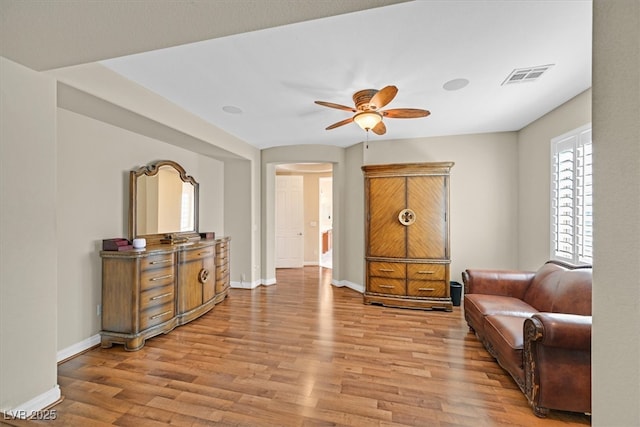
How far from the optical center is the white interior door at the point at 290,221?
730 centimetres

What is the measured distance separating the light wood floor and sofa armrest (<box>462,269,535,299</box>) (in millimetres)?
550

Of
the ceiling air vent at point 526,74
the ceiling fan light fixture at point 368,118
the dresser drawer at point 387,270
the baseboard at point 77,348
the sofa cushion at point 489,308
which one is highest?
the ceiling air vent at point 526,74

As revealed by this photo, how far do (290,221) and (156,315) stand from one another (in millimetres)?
4523

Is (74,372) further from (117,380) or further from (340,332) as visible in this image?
(340,332)

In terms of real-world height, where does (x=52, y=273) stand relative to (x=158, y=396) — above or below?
above

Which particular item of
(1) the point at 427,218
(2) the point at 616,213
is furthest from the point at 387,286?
(2) the point at 616,213

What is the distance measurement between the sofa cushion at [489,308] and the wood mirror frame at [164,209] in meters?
3.59

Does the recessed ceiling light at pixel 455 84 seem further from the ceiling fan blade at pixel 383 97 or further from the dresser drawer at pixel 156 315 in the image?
the dresser drawer at pixel 156 315

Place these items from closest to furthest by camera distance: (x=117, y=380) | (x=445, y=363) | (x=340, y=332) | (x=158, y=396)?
1. (x=158, y=396)
2. (x=117, y=380)
3. (x=445, y=363)
4. (x=340, y=332)

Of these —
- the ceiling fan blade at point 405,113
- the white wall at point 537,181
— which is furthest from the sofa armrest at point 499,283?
the ceiling fan blade at point 405,113

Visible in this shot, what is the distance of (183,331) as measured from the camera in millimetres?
3277

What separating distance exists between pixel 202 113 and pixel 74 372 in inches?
112

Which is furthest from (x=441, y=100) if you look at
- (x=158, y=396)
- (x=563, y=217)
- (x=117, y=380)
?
(x=117, y=380)

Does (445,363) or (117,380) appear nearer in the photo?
(117,380)
